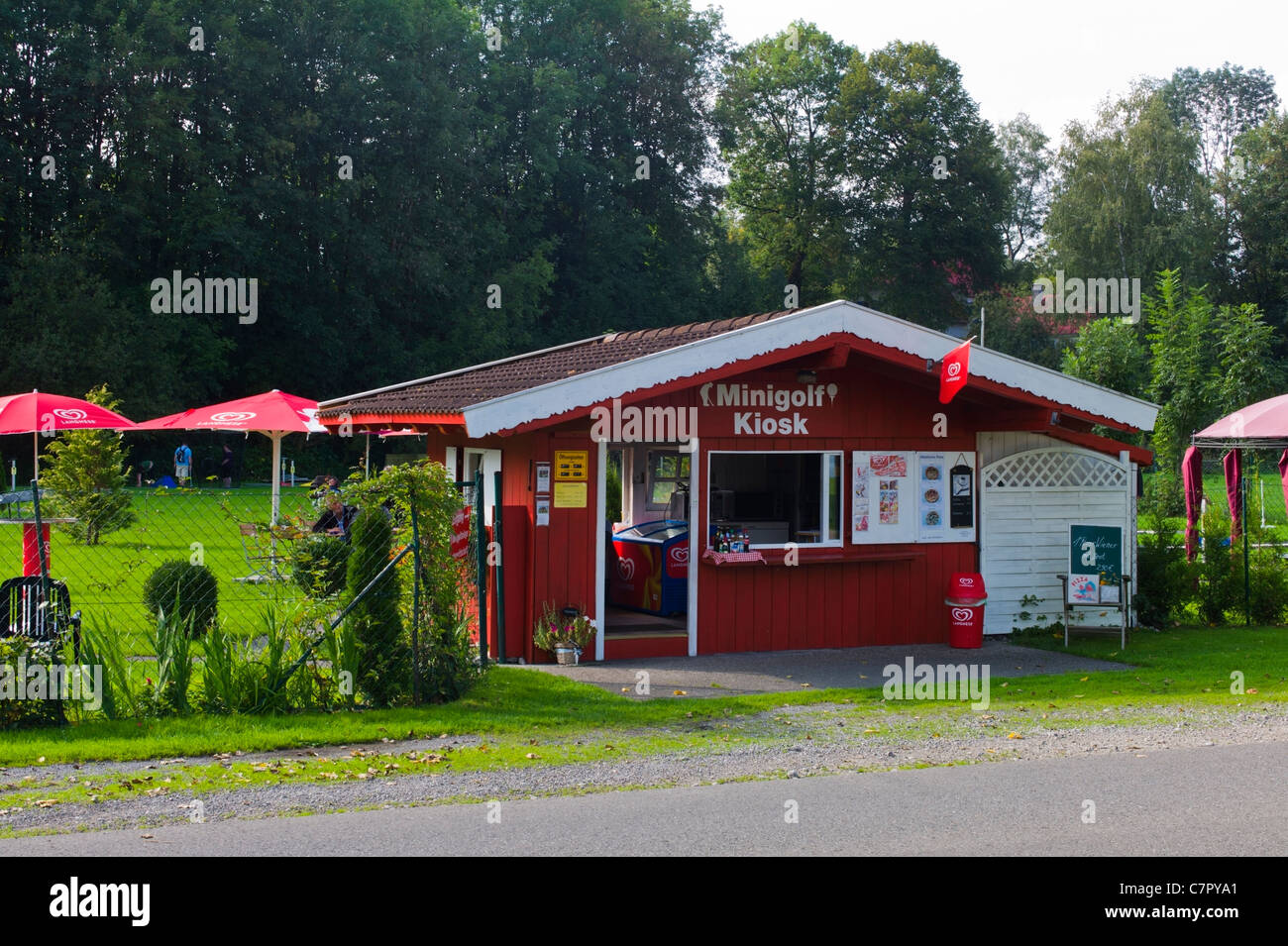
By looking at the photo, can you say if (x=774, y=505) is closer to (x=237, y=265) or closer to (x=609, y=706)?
(x=609, y=706)

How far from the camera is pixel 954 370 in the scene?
12953 mm

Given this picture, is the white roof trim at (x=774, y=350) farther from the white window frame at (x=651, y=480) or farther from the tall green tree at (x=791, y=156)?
the tall green tree at (x=791, y=156)

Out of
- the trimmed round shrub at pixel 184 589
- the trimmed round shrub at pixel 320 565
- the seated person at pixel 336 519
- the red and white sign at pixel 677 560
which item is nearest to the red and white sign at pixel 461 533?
the trimmed round shrub at pixel 320 565

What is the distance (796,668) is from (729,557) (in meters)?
1.38

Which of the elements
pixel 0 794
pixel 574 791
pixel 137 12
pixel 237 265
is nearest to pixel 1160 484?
pixel 574 791

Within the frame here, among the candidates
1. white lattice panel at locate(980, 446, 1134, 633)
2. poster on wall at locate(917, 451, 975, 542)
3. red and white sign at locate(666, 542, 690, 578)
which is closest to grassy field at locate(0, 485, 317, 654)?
red and white sign at locate(666, 542, 690, 578)

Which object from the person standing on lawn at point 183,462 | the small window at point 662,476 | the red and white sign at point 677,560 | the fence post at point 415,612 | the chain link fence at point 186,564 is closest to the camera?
the fence post at point 415,612

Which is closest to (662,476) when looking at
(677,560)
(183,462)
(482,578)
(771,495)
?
(677,560)

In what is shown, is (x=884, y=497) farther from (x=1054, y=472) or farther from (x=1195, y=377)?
(x=1195, y=377)

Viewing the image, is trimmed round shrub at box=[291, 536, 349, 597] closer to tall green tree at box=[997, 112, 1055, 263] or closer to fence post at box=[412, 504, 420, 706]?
fence post at box=[412, 504, 420, 706]

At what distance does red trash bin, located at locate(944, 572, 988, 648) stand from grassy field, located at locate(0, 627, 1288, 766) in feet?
0.96

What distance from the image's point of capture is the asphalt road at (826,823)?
20.6ft

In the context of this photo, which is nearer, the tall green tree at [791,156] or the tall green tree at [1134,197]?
the tall green tree at [1134,197]

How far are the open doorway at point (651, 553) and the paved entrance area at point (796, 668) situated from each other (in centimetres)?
73
